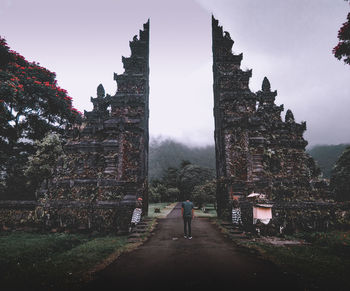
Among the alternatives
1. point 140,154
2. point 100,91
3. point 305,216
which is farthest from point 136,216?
point 100,91

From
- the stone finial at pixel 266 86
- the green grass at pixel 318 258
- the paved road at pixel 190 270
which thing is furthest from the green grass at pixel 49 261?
the stone finial at pixel 266 86

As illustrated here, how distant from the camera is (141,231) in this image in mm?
11500

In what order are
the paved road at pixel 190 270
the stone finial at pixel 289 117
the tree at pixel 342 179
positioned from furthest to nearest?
the tree at pixel 342 179 → the stone finial at pixel 289 117 → the paved road at pixel 190 270

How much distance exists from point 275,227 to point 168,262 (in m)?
6.72

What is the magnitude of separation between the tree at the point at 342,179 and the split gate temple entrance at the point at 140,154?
15.0m

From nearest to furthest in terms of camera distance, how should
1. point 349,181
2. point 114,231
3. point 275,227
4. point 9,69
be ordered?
1. point 275,227
2. point 114,231
3. point 9,69
4. point 349,181

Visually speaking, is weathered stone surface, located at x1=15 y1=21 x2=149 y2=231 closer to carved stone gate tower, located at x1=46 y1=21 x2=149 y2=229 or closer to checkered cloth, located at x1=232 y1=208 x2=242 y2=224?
carved stone gate tower, located at x1=46 y1=21 x2=149 y2=229

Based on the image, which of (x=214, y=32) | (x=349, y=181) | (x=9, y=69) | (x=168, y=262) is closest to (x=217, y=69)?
(x=214, y=32)

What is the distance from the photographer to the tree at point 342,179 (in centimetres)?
2850

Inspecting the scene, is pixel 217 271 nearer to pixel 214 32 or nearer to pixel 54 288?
pixel 54 288

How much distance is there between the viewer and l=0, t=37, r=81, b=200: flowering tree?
19.1 meters

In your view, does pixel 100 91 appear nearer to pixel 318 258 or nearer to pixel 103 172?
pixel 103 172

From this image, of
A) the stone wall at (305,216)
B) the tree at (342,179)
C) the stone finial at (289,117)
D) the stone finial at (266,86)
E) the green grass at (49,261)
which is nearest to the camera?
the green grass at (49,261)

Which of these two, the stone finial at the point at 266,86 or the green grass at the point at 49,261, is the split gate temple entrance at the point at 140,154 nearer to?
the green grass at the point at 49,261
